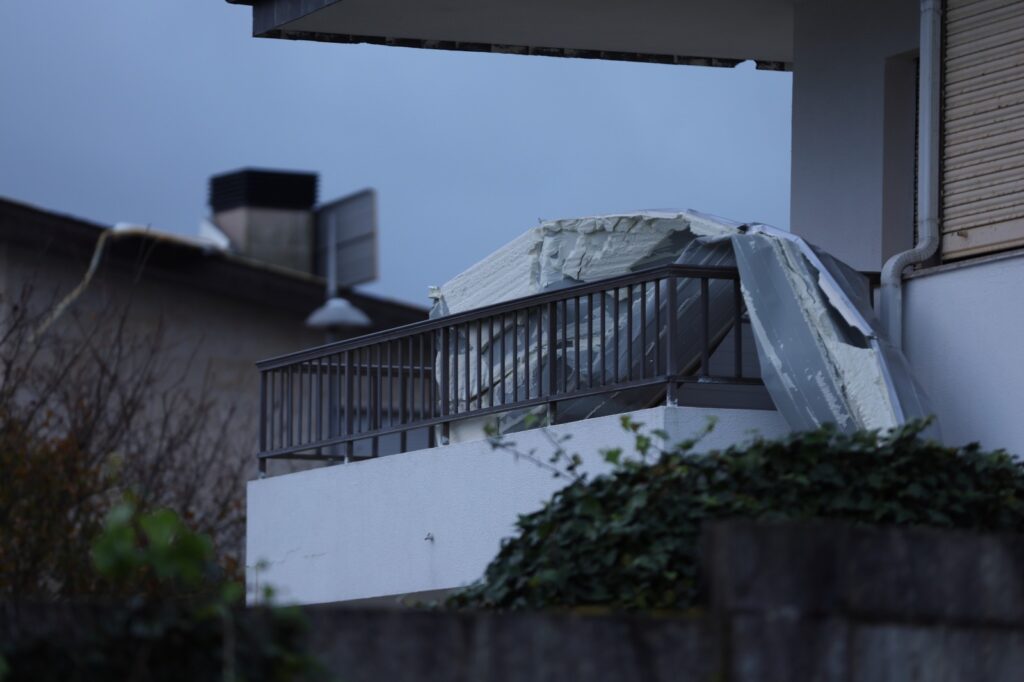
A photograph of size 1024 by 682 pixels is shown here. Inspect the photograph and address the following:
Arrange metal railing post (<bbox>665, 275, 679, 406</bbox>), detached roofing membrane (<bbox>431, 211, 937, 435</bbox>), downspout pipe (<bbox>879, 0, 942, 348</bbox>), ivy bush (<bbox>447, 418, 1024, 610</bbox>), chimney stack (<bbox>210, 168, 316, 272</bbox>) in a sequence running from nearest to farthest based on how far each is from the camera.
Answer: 1. ivy bush (<bbox>447, 418, 1024, 610</bbox>)
2. detached roofing membrane (<bbox>431, 211, 937, 435</bbox>)
3. metal railing post (<bbox>665, 275, 679, 406</bbox>)
4. downspout pipe (<bbox>879, 0, 942, 348</bbox>)
5. chimney stack (<bbox>210, 168, 316, 272</bbox>)

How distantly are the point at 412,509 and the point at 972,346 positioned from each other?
12.1 feet

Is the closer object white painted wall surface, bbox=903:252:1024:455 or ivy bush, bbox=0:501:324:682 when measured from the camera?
ivy bush, bbox=0:501:324:682

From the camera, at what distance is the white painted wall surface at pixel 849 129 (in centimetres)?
1195

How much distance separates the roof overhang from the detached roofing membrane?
2982 mm

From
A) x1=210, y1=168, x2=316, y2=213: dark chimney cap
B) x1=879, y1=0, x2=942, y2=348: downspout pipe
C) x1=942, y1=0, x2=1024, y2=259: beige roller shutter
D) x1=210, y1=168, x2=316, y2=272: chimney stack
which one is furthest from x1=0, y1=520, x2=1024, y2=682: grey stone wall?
→ x1=210, y1=168, x2=316, y2=213: dark chimney cap

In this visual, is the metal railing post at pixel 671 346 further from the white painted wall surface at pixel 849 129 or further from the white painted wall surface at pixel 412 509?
the white painted wall surface at pixel 849 129

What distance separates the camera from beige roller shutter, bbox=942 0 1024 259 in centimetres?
1000

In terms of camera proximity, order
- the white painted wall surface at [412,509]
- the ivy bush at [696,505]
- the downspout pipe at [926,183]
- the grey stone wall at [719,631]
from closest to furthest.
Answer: the grey stone wall at [719,631] < the ivy bush at [696,505] < the white painted wall surface at [412,509] < the downspout pipe at [926,183]

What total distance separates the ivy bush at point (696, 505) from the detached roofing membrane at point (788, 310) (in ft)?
4.26

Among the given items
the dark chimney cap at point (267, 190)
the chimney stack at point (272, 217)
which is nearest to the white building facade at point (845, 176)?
the chimney stack at point (272, 217)

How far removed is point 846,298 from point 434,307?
3.62m

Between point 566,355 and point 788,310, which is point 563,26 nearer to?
point 566,355

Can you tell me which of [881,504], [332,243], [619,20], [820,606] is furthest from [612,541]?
[332,243]

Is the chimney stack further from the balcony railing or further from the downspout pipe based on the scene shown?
the downspout pipe
